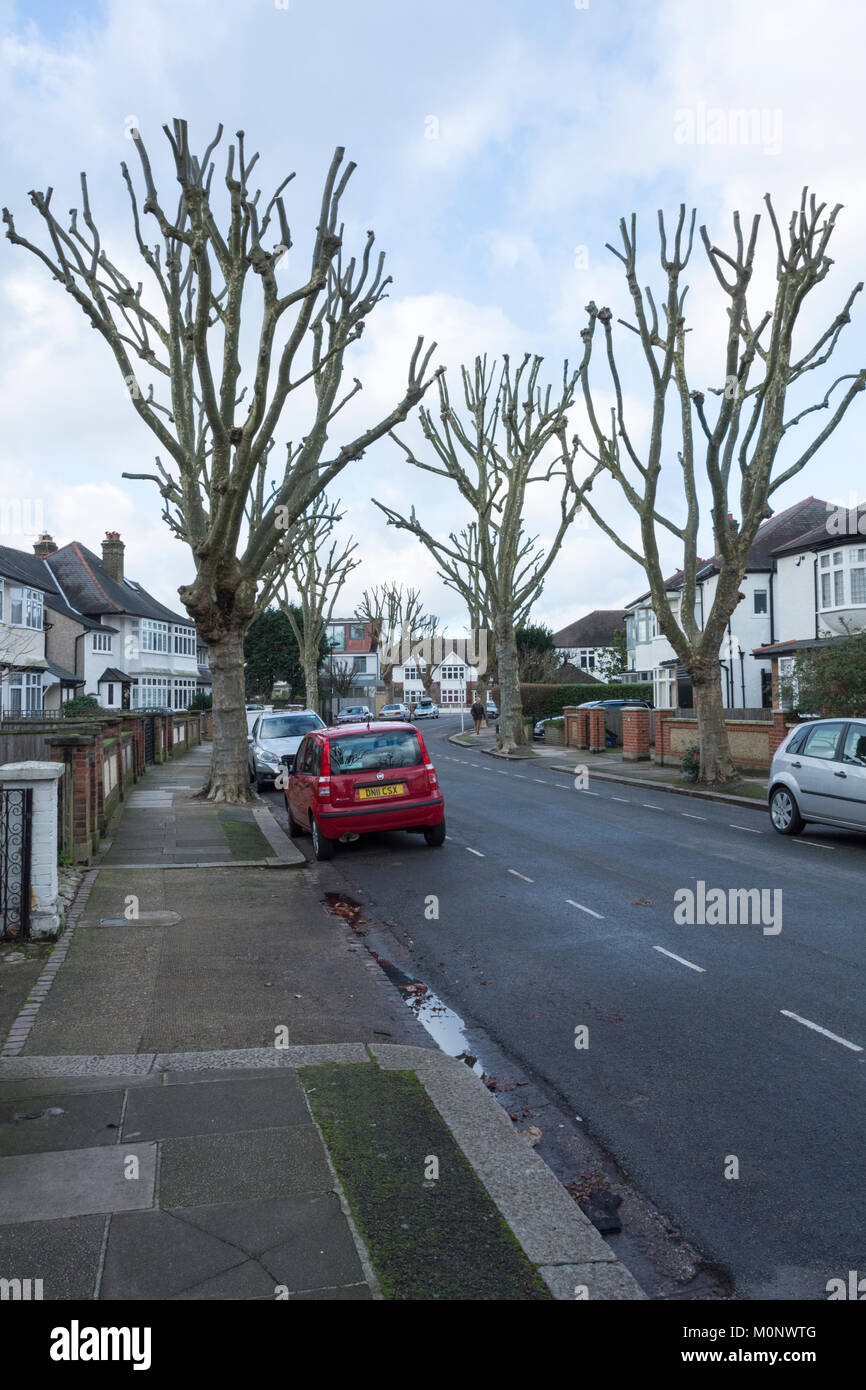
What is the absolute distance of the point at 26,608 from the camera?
153ft

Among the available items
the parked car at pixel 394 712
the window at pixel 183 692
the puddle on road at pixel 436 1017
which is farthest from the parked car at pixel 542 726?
the puddle on road at pixel 436 1017

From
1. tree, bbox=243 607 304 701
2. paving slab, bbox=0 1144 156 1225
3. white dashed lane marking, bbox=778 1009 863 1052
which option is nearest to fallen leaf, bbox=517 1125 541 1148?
paving slab, bbox=0 1144 156 1225

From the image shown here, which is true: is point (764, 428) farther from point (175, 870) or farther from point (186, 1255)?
point (186, 1255)

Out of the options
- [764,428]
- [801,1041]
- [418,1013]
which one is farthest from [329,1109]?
[764,428]

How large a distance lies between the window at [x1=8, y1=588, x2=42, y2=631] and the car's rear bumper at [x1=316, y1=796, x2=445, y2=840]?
35.5 meters

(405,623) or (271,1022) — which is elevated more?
(405,623)

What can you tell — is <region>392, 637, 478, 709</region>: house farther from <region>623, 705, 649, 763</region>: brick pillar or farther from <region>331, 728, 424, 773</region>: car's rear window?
<region>331, 728, 424, 773</region>: car's rear window

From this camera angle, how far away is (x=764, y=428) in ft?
69.3

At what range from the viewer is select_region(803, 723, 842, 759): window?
45.1 ft

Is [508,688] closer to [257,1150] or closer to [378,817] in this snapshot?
[378,817]

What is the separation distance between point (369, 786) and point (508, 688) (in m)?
23.3

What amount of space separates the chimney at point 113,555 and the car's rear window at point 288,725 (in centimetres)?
4562

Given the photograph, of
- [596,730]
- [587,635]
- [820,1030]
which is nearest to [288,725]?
[596,730]

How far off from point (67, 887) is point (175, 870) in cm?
158
